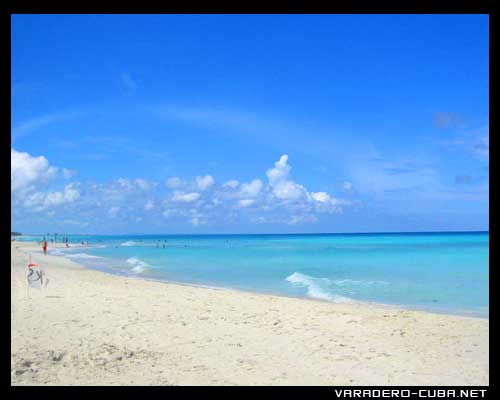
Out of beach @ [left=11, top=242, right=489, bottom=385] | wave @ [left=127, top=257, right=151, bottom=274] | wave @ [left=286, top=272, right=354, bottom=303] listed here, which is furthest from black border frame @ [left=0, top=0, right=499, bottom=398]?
wave @ [left=127, top=257, right=151, bottom=274]

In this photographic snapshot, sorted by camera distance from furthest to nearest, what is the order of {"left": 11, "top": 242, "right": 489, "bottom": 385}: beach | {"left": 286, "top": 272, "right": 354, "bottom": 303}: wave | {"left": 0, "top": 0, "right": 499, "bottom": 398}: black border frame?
{"left": 286, "top": 272, "right": 354, "bottom": 303}: wave
{"left": 11, "top": 242, "right": 489, "bottom": 385}: beach
{"left": 0, "top": 0, "right": 499, "bottom": 398}: black border frame

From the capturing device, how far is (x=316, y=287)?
53.7 ft

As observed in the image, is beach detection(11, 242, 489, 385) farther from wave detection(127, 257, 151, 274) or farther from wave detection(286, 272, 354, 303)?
wave detection(127, 257, 151, 274)

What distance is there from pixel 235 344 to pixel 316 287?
9457 millimetres

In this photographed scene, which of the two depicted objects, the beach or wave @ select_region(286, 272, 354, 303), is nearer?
the beach

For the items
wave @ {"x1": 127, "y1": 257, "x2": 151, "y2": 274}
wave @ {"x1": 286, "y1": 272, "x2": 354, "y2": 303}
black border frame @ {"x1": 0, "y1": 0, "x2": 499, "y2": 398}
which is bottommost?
wave @ {"x1": 286, "y1": 272, "x2": 354, "y2": 303}

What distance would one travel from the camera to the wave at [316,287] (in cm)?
1368

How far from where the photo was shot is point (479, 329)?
8.78 meters

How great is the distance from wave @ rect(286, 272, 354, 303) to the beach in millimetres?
2225

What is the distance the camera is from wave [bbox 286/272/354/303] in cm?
1368
